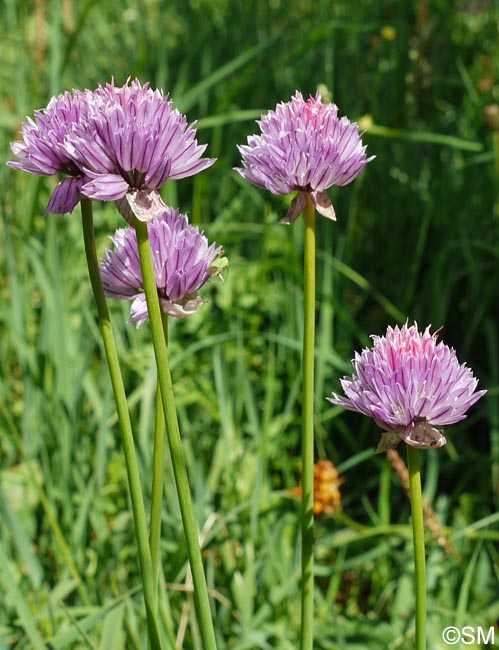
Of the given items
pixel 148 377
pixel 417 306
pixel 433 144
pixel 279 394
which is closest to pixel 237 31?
pixel 433 144

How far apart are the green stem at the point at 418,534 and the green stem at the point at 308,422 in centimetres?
10

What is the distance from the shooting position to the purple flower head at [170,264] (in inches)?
34.0

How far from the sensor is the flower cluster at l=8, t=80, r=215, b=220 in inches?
28.5

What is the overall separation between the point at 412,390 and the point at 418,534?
121 millimetres

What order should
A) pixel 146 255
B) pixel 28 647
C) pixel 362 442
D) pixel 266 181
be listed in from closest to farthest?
1. pixel 146 255
2. pixel 266 181
3. pixel 28 647
4. pixel 362 442

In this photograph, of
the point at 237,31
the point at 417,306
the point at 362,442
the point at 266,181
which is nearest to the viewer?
the point at 266,181

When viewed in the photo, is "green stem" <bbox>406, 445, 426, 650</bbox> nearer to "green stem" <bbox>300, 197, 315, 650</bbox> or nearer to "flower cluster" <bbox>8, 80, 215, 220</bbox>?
"green stem" <bbox>300, 197, 315, 650</bbox>

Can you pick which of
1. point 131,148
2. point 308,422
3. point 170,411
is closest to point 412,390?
point 308,422

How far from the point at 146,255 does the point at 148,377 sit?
3.79 ft

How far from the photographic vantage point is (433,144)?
8.71 feet

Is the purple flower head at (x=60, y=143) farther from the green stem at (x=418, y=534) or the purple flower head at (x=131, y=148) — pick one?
the green stem at (x=418, y=534)

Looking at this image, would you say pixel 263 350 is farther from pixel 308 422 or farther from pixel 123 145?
pixel 123 145

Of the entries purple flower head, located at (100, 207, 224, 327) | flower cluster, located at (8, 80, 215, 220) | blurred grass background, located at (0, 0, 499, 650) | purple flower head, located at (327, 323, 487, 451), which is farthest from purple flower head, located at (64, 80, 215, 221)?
blurred grass background, located at (0, 0, 499, 650)

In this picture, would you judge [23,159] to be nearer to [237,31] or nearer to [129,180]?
[129,180]
